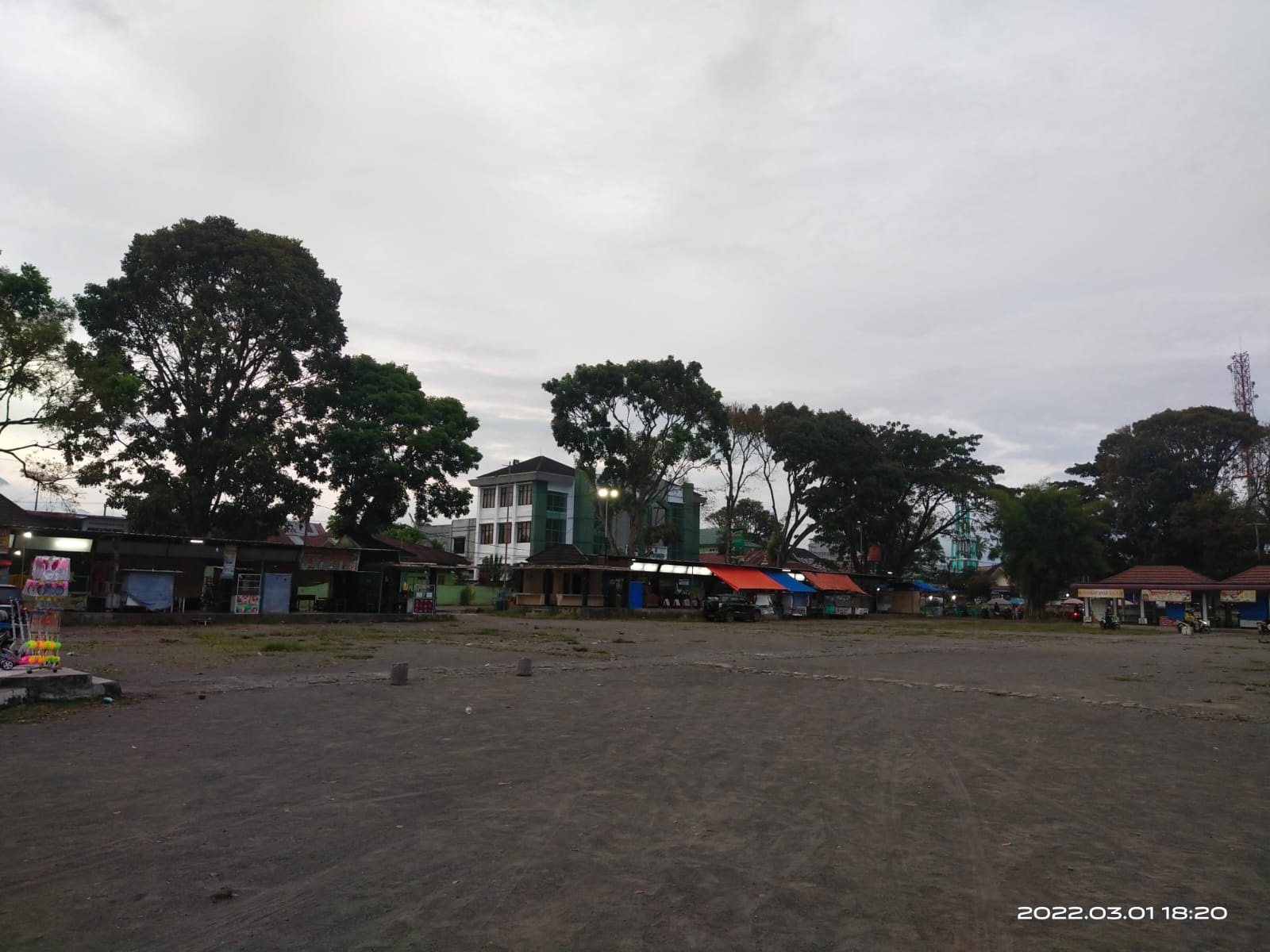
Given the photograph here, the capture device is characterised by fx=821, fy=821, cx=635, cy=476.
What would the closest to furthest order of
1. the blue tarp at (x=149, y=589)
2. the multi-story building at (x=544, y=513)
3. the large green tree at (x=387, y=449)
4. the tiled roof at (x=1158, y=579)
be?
the blue tarp at (x=149, y=589), the large green tree at (x=387, y=449), the tiled roof at (x=1158, y=579), the multi-story building at (x=544, y=513)

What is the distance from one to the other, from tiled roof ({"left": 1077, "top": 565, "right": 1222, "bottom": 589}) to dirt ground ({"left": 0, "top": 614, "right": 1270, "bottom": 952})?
50.1 metres

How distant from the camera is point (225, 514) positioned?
36.6 m

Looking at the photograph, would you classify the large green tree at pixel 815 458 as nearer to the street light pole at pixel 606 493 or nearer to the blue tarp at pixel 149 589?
the street light pole at pixel 606 493

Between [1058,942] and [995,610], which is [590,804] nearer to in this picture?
[1058,942]

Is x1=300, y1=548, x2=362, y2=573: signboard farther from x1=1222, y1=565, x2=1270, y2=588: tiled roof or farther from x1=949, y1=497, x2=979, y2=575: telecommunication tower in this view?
x1=1222, y1=565, x2=1270, y2=588: tiled roof

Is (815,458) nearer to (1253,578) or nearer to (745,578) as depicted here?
(745,578)

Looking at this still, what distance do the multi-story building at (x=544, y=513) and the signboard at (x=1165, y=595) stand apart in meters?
32.3

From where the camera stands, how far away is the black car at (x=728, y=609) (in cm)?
4491

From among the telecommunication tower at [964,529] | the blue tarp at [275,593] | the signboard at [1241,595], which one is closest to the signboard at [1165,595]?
the signboard at [1241,595]

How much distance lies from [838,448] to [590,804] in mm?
51888

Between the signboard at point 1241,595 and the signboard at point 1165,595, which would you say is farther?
the signboard at point 1165,595

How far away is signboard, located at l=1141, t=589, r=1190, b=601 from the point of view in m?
55.2

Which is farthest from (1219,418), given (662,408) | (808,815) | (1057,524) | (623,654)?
(808,815)

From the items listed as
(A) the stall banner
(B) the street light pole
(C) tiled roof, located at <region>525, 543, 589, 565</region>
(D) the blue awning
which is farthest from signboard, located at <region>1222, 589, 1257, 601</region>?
(A) the stall banner
